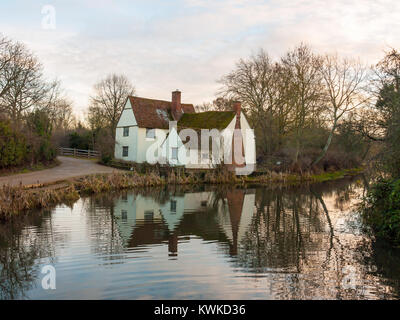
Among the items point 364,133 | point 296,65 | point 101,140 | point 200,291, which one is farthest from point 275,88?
point 200,291

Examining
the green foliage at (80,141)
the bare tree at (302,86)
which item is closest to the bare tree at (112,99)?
the green foliage at (80,141)

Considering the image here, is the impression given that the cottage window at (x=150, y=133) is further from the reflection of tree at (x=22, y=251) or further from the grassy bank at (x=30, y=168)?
the reflection of tree at (x=22, y=251)

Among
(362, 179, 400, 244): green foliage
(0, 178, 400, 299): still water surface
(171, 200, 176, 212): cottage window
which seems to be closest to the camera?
(0, 178, 400, 299): still water surface

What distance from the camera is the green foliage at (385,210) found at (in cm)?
898

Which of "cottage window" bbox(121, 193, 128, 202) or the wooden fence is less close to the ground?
the wooden fence

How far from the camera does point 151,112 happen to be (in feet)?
118

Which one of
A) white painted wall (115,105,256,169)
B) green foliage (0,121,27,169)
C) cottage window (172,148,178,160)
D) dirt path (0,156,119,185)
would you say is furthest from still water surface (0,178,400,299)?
cottage window (172,148,178,160)

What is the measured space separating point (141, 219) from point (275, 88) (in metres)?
25.0

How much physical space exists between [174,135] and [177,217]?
1918 centimetres

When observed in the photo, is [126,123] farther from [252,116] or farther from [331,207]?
[331,207]

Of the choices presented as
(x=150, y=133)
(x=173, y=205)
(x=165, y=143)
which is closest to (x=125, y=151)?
(x=150, y=133)

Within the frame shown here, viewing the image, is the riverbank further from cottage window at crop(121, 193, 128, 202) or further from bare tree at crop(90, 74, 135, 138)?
bare tree at crop(90, 74, 135, 138)

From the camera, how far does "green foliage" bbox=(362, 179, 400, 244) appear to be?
29.5 ft

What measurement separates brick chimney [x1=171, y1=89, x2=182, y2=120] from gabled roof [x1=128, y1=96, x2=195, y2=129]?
1.59 ft
